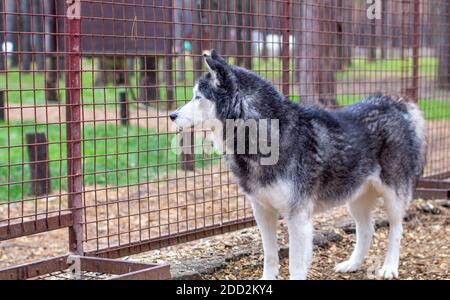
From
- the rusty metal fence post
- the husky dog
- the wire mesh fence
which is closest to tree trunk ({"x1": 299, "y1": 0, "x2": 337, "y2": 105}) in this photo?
the wire mesh fence

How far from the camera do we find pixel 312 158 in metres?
4.74

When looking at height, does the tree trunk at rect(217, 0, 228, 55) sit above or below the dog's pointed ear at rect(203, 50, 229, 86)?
above

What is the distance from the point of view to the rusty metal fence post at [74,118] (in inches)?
182

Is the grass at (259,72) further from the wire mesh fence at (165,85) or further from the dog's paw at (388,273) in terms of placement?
the dog's paw at (388,273)

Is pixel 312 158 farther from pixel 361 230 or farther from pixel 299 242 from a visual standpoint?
pixel 361 230

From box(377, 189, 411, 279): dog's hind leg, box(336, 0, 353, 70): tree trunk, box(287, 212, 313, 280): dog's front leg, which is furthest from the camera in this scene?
box(336, 0, 353, 70): tree trunk

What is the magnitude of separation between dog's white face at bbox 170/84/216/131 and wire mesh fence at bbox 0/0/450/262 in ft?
1.57

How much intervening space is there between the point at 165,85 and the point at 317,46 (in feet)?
5.47

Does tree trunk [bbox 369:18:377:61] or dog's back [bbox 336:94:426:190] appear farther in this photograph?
tree trunk [bbox 369:18:377:61]

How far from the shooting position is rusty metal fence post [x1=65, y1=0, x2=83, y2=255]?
4633 mm

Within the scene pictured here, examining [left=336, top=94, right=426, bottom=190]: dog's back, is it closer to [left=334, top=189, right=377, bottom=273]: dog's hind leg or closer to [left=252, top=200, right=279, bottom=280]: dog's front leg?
[left=334, top=189, right=377, bottom=273]: dog's hind leg

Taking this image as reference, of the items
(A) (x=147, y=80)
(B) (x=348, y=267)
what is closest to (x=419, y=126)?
(B) (x=348, y=267)

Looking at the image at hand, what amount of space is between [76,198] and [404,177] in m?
2.60

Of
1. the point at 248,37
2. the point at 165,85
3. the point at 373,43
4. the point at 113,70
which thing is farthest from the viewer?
the point at 248,37
